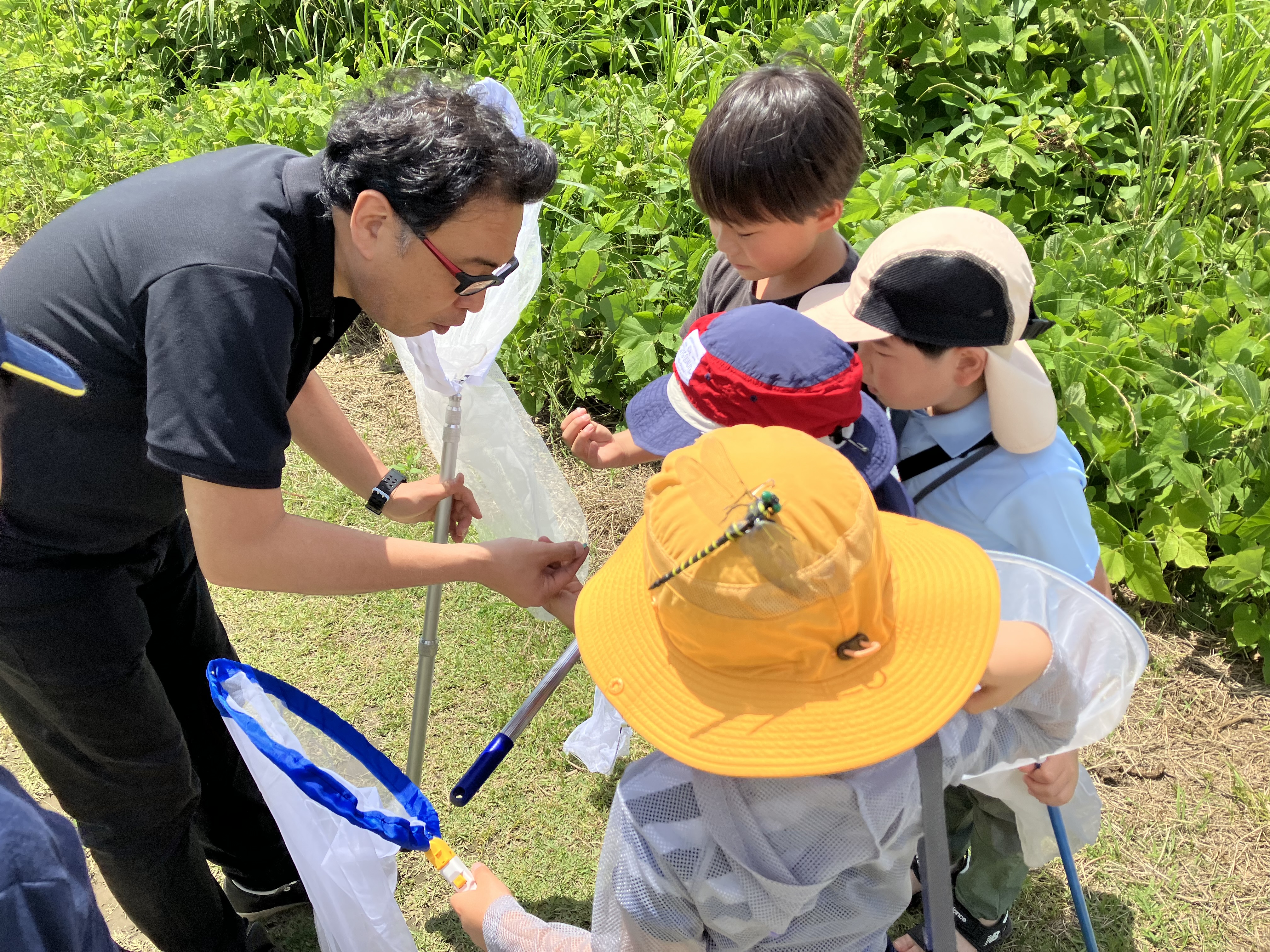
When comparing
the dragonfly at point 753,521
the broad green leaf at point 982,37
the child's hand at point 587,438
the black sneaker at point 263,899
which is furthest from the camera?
the broad green leaf at point 982,37

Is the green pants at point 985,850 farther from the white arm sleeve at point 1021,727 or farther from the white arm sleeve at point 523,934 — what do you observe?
the white arm sleeve at point 523,934

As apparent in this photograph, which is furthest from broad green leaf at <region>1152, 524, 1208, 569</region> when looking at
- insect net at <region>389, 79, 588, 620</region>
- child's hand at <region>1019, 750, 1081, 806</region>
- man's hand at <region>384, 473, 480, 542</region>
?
man's hand at <region>384, 473, 480, 542</region>

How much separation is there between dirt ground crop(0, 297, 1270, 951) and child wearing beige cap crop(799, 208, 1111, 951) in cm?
101

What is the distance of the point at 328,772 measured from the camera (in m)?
1.39

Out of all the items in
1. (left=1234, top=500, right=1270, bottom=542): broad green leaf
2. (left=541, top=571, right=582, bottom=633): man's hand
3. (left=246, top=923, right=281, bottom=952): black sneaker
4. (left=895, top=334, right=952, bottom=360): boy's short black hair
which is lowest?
(left=1234, top=500, right=1270, bottom=542): broad green leaf

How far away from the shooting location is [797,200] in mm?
1839

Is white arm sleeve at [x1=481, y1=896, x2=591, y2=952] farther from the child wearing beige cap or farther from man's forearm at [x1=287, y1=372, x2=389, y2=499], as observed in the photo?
man's forearm at [x1=287, y1=372, x2=389, y2=499]

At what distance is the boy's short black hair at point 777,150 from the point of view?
71.8 inches

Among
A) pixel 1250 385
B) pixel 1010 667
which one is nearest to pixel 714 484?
pixel 1010 667

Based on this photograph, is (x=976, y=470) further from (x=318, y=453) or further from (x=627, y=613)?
(x=318, y=453)

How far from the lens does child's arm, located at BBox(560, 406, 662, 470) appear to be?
6.88 feet

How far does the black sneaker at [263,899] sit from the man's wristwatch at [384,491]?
99cm

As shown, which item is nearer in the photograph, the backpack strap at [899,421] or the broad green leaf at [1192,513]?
the backpack strap at [899,421]

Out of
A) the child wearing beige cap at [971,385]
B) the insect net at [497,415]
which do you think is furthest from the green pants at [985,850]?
the insect net at [497,415]
